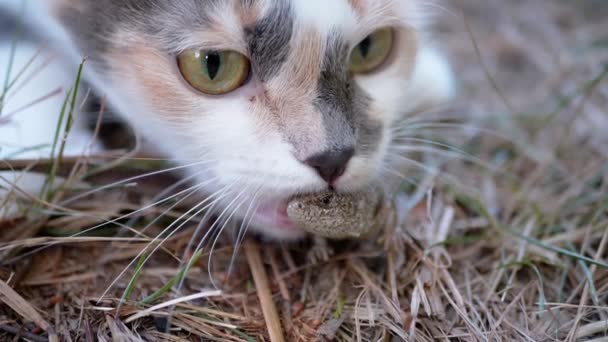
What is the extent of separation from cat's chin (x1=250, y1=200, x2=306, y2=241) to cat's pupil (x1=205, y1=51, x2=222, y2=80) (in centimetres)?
30

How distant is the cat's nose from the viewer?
105 cm

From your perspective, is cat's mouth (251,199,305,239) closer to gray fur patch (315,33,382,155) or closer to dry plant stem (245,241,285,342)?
dry plant stem (245,241,285,342)

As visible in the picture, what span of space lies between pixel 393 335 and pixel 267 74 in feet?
1.93

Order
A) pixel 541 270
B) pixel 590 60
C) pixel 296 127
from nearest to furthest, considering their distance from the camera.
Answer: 1. pixel 296 127
2. pixel 541 270
3. pixel 590 60

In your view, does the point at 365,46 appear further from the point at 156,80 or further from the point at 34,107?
the point at 34,107

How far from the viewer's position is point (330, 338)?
111 centimetres

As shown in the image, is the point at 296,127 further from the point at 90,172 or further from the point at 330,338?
the point at 90,172

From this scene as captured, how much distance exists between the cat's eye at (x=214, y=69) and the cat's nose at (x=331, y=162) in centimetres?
24

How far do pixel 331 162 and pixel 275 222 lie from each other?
0.83 feet

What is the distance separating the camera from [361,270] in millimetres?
1279

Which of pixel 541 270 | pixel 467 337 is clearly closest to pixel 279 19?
pixel 467 337

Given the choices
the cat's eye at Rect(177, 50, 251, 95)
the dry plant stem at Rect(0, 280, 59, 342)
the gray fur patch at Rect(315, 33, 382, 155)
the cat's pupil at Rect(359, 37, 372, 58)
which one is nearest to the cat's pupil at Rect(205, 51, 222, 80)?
the cat's eye at Rect(177, 50, 251, 95)

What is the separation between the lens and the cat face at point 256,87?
42.6 inches

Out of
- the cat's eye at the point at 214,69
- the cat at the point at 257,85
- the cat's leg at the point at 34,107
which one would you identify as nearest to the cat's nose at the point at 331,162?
the cat at the point at 257,85
